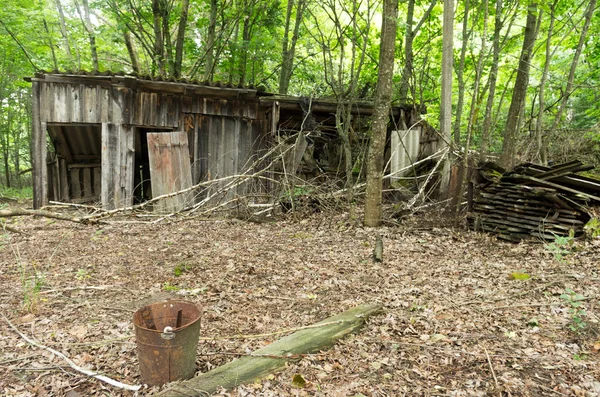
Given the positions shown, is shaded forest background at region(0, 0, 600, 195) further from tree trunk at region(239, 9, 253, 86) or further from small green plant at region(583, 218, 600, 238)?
small green plant at region(583, 218, 600, 238)

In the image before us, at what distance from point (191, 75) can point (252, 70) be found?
2503mm

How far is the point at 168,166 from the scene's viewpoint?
9086 mm

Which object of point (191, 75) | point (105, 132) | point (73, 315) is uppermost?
point (191, 75)

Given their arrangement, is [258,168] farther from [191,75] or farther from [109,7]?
[109,7]

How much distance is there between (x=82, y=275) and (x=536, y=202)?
6.89m

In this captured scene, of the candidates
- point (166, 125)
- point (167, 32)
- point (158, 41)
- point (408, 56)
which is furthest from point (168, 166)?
point (408, 56)

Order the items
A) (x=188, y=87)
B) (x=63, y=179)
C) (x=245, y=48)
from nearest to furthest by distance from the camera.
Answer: (x=188, y=87) < (x=63, y=179) < (x=245, y=48)

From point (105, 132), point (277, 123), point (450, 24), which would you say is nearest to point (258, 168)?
point (277, 123)

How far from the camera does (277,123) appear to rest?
10.1 meters

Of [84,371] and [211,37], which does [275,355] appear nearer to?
[84,371]

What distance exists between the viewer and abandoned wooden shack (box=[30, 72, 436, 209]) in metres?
8.78

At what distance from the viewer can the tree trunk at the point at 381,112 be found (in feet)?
22.6

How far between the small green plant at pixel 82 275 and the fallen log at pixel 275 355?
2841 mm

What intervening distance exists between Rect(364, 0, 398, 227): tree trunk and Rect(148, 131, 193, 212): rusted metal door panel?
177 inches
